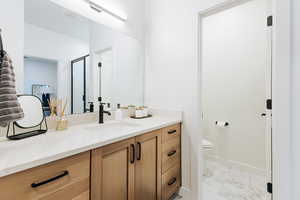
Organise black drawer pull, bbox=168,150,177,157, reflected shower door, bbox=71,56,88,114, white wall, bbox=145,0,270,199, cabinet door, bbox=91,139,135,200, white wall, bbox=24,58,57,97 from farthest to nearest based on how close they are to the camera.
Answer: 1. white wall, bbox=145,0,270,199
2. black drawer pull, bbox=168,150,177,157
3. reflected shower door, bbox=71,56,88,114
4. white wall, bbox=24,58,57,97
5. cabinet door, bbox=91,139,135,200

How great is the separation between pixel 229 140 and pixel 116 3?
8.25ft

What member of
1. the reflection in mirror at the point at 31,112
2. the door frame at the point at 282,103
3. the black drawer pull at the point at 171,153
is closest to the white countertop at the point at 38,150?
the reflection in mirror at the point at 31,112

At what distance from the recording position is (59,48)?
4.50 ft

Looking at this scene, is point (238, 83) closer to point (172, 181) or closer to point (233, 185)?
point (233, 185)

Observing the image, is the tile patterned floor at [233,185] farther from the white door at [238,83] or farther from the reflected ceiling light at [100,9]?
the reflected ceiling light at [100,9]

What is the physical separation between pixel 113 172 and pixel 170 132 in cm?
74

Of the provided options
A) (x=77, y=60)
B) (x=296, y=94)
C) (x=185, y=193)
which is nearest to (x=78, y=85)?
(x=77, y=60)

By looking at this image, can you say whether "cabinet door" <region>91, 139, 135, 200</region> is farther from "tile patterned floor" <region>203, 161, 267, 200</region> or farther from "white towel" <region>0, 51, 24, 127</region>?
"tile patterned floor" <region>203, 161, 267, 200</region>

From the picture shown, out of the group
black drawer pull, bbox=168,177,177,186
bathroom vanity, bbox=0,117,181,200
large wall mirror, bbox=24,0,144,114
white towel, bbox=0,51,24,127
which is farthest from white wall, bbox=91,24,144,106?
black drawer pull, bbox=168,177,177,186

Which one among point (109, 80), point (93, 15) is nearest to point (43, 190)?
point (109, 80)

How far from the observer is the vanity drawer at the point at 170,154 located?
1.50 m

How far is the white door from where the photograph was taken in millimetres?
2162

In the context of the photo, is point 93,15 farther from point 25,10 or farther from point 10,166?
point 10,166

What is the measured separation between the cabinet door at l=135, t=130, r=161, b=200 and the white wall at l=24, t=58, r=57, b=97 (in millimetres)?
886
